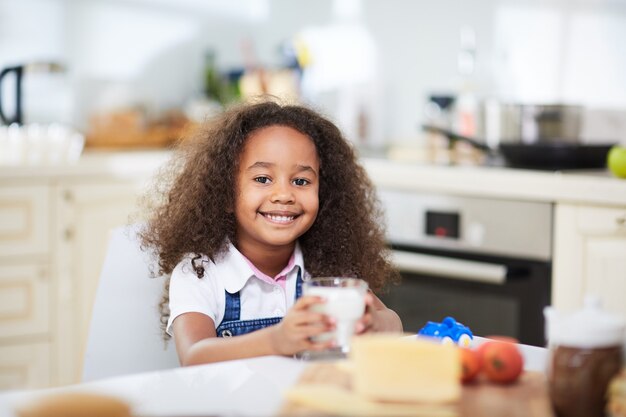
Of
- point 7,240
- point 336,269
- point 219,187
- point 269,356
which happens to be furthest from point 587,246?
point 7,240

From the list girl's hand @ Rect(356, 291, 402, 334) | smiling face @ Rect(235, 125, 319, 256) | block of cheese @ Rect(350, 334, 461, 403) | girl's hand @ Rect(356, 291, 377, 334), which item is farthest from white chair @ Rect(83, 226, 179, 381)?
block of cheese @ Rect(350, 334, 461, 403)

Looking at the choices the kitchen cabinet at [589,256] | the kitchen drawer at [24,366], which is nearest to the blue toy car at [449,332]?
the kitchen cabinet at [589,256]

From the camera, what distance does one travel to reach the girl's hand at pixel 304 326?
119 cm

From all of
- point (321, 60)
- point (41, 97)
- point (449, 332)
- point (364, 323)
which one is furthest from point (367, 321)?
point (321, 60)

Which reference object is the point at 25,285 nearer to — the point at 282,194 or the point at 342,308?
the point at 282,194

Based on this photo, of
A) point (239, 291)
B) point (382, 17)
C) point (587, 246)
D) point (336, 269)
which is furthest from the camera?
point (382, 17)

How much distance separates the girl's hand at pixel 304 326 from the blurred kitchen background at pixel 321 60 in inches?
79.2

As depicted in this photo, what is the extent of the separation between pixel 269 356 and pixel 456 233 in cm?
164

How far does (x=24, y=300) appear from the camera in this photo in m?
3.05

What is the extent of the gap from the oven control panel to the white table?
1430 millimetres

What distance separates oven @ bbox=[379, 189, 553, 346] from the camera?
2.66 meters

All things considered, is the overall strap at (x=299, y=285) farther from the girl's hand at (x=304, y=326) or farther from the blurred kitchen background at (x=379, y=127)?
the girl's hand at (x=304, y=326)

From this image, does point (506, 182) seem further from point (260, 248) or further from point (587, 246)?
point (260, 248)

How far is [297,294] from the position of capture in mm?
1704
